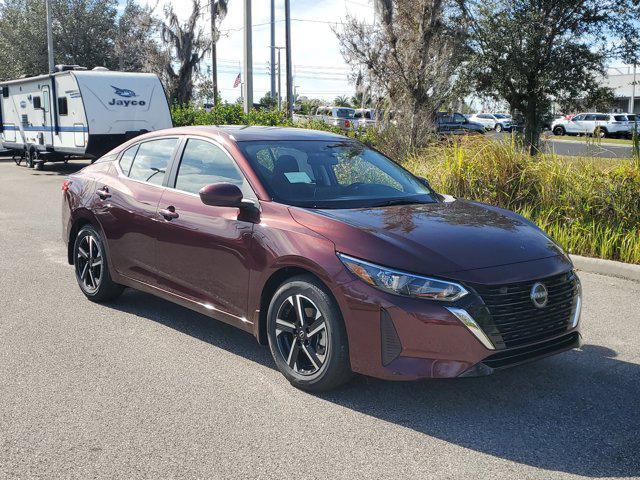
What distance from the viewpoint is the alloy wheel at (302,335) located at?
4.28 meters

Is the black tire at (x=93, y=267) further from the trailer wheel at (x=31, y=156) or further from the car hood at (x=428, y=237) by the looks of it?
the trailer wheel at (x=31, y=156)

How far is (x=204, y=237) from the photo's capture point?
16.5 feet

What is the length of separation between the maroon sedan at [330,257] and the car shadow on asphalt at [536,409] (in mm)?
318

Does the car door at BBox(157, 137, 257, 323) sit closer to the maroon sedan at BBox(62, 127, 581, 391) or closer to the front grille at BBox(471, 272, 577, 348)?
the maroon sedan at BBox(62, 127, 581, 391)

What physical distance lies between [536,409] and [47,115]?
67.3 feet

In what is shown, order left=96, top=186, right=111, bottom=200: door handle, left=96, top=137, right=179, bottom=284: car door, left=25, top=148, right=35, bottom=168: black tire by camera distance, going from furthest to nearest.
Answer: left=25, top=148, right=35, bottom=168: black tire → left=96, top=186, right=111, bottom=200: door handle → left=96, top=137, right=179, bottom=284: car door

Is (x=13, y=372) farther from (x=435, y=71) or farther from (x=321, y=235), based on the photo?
(x=435, y=71)

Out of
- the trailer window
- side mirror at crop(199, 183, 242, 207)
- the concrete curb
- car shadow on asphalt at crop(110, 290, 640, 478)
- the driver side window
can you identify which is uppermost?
the trailer window

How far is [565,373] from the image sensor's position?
4.83 m

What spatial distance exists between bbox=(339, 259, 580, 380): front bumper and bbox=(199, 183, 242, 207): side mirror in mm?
1091

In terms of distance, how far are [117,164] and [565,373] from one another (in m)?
4.12

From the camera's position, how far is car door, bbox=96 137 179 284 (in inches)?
222

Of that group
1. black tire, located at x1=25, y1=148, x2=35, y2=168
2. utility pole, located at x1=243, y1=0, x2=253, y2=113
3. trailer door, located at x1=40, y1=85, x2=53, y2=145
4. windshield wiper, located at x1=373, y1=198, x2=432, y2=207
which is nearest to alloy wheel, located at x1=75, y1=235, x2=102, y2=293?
windshield wiper, located at x1=373, y1=198, x2=432, y2=207

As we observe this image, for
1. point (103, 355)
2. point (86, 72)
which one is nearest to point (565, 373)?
point (103, 355)
